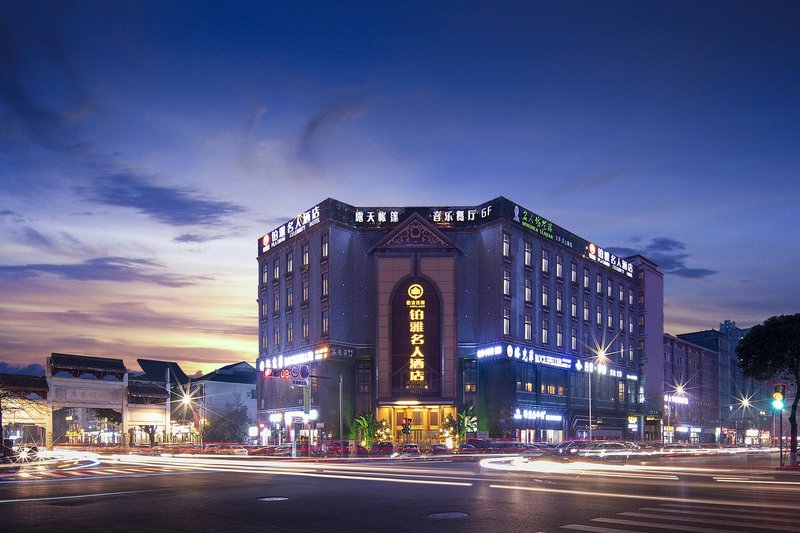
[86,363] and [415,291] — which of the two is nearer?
[86,363]

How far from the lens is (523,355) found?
8519cm

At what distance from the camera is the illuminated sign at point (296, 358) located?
84.7 meters

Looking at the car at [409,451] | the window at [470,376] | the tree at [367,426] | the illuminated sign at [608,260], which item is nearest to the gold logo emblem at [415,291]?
the window at [470,376]

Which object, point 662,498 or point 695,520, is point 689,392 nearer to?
point 662,498

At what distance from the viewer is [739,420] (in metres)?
175

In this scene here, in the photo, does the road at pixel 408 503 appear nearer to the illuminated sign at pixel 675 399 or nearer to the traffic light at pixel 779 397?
the traffic light at pixel 779 397

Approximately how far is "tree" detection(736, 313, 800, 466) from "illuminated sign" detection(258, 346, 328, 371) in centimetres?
4475

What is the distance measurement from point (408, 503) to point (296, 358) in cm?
7090

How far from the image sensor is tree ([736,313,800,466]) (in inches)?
2245

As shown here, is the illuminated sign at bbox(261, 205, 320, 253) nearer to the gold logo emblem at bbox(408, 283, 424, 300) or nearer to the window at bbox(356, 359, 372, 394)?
the gold logo emblem at bbox(408, 283, 424, 300)

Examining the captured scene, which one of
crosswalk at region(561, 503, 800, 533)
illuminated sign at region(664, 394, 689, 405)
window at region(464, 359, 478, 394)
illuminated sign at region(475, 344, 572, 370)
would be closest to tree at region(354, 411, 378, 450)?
window at region(464, 359, 478, 394)

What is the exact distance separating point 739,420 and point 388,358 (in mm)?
126757

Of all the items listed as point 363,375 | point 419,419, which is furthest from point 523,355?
point 363,375

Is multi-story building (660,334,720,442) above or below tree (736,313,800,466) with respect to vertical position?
below
